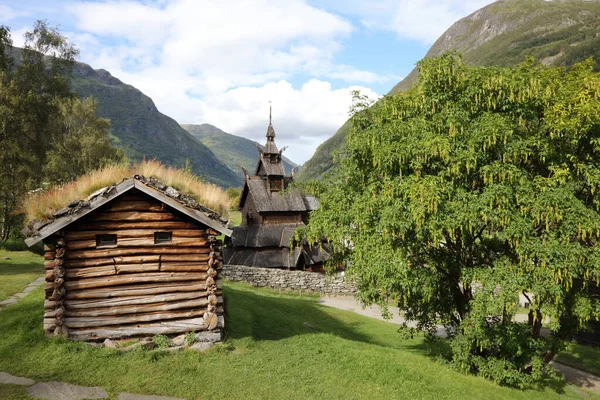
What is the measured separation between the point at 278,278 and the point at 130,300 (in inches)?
826

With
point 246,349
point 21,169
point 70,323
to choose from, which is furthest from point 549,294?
point 21,169

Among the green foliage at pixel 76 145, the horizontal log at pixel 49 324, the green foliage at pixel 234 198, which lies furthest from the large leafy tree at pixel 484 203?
the green foliage at pixel 76 145

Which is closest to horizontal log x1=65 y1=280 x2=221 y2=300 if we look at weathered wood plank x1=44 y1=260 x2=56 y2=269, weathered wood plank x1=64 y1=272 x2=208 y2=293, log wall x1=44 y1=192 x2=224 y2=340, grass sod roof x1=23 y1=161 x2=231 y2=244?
log wall x1=44 y1=192 x2=224 y2=340

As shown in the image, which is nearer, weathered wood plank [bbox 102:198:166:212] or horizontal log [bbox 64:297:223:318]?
horizontal log [bbox 64:297:223:318]

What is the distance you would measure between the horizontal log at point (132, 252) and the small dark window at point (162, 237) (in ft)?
0.66

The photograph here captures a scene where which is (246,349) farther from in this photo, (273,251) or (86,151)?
(86,151)

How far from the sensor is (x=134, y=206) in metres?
11.6

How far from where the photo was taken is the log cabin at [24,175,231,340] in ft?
35.4

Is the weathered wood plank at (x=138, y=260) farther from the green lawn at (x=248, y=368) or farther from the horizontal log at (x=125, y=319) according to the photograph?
the green lawn at (x=248, y=368)

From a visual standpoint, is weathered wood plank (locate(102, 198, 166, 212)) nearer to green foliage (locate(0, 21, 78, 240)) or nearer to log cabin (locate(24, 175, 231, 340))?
log cabin (locate(24, 175, 231, 340))

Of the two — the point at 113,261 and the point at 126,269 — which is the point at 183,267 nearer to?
the point at 126,269

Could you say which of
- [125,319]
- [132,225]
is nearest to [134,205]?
[132,225]

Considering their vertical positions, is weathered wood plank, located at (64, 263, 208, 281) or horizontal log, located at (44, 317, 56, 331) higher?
weathered wood plank, located at (64, 263, 208, 281)

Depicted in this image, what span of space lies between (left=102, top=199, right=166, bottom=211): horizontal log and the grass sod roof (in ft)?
1.57
